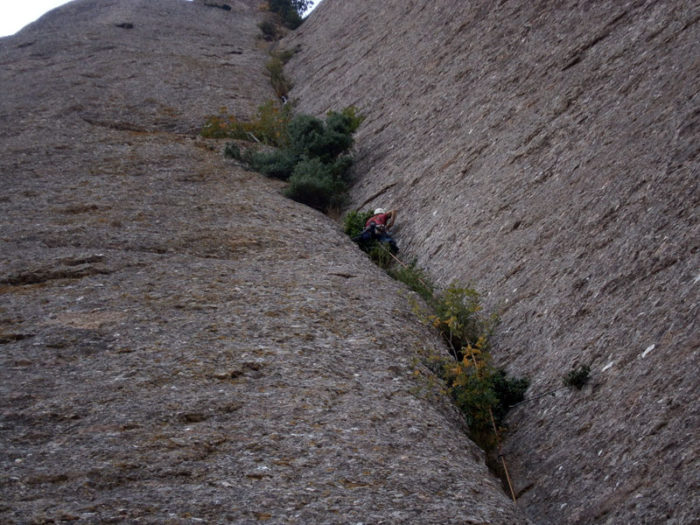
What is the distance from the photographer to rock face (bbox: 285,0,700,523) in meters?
5.13

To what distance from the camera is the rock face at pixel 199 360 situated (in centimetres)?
446

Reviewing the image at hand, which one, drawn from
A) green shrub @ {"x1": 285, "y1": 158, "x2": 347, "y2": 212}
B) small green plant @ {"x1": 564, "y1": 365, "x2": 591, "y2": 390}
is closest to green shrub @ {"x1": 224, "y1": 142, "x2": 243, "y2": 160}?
green shrub @ {"x1": 285, "y1": 158, "x2": 347, "y2": 212}

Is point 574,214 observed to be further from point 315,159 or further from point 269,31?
point 269,31

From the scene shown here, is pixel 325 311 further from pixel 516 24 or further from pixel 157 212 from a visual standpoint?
pixel 516 24

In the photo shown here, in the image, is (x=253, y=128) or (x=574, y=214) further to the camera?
(x=253, y=128)

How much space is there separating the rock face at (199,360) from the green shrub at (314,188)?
44 cm

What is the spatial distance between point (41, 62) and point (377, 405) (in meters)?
18.4

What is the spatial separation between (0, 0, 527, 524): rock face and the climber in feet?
1.29

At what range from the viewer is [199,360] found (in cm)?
621

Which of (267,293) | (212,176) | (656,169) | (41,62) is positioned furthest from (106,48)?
(656,169)

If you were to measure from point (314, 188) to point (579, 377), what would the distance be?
774 centimetres

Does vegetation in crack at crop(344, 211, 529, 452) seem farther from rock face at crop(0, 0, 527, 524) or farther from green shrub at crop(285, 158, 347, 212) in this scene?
green shrub at crop(285, 158, 347, 212)

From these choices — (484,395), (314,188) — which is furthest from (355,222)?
(484,395)

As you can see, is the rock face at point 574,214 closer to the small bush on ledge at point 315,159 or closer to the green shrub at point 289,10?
the small bush on ledge at point 315,159
